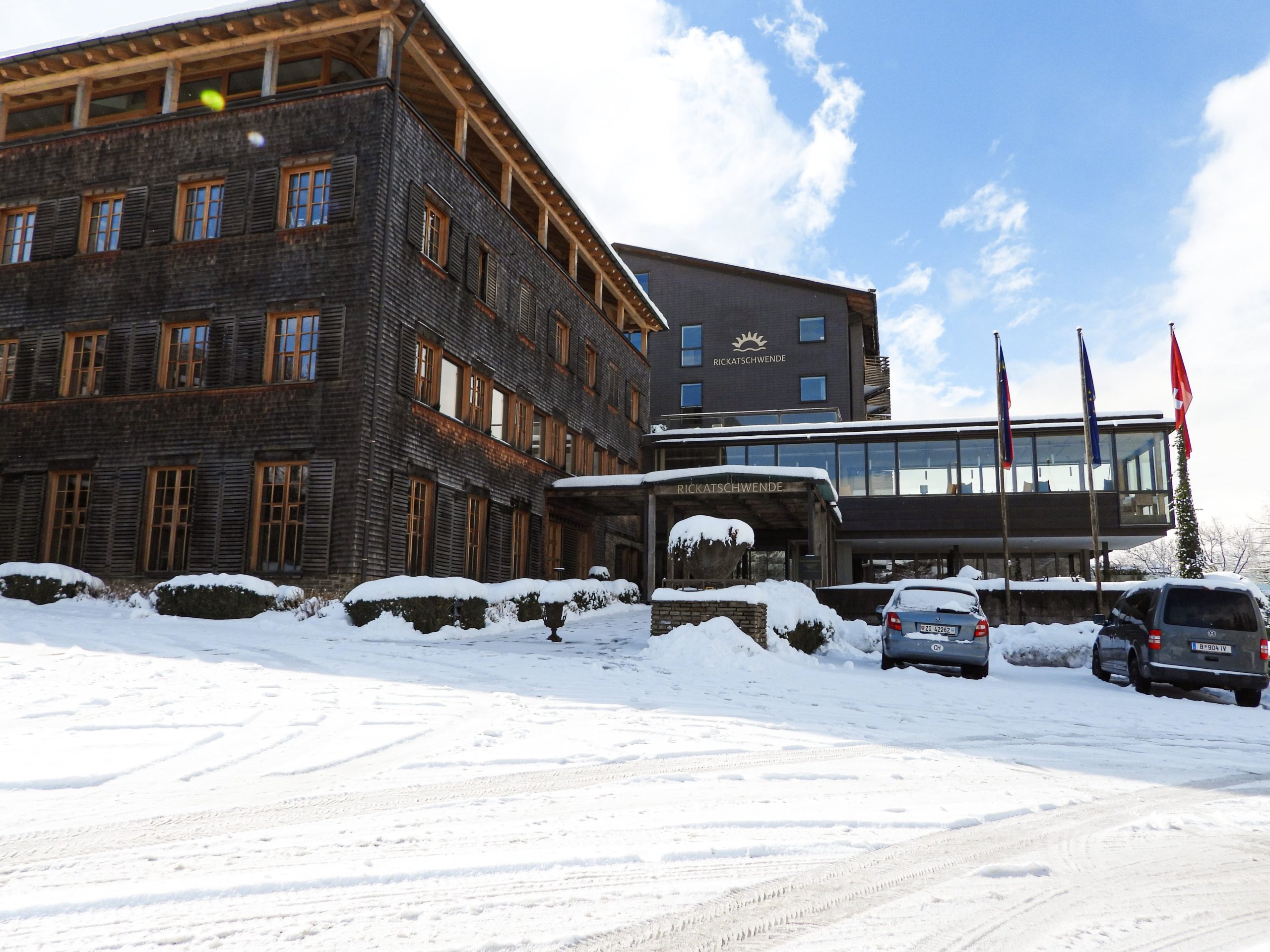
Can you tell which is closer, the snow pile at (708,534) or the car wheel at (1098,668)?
the car wheel at (1098,668)

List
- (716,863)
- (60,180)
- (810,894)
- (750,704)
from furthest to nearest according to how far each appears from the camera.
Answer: (60,180), (750,704), (716,863), (810,894)

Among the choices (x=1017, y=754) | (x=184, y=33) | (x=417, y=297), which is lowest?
(x=1017, y=754)

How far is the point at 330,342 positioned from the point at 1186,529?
93.7ft

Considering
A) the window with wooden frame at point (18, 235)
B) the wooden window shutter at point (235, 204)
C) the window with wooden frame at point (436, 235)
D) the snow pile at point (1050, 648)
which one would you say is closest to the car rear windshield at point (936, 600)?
the snow pile at point (1050, 648)

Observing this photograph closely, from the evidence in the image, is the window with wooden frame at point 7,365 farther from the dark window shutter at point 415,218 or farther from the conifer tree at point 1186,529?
the conifer tree at point 1186,529

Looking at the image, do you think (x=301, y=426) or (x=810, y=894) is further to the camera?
(x=301, y=426)

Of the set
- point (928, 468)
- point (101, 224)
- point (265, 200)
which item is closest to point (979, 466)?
point (928, 468)

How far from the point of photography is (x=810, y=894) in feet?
11.4

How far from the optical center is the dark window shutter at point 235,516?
58.7 feet

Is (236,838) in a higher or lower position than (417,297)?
lower

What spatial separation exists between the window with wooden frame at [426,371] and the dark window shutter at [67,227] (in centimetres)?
851

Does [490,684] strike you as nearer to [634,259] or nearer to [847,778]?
[847,778]

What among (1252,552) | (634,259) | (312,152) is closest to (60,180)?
(312,152)

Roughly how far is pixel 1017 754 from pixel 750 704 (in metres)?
2.76
